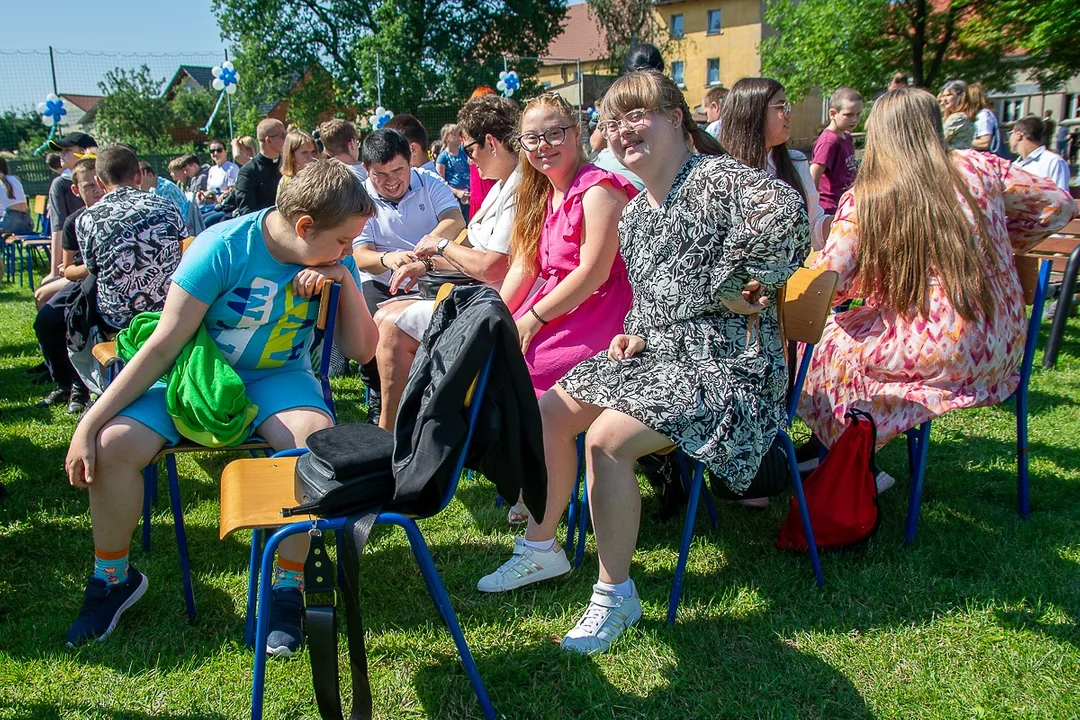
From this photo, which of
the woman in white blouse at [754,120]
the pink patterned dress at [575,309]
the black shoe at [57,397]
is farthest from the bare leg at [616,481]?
the black shoe at [57,397]

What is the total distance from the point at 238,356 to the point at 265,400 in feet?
0.54

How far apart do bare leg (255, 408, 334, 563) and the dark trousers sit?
110 inches

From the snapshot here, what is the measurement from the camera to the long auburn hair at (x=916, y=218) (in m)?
2.84

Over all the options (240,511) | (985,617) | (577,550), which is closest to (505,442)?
(240,511)

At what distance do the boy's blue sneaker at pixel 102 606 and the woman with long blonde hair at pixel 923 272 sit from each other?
96.9 inches

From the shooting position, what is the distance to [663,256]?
2.51 meters

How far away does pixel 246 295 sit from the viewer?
8.29 ft

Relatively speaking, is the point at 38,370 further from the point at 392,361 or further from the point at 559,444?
the point at 559,444

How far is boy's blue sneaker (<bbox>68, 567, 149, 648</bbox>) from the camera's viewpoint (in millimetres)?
2445

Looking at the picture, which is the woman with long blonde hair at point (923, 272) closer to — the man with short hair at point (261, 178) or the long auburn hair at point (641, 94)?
the long auburn hair at point (641, 94)

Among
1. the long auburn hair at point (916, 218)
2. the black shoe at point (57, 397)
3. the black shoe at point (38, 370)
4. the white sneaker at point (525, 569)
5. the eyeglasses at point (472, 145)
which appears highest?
the eyeglasses at point (472, 145)

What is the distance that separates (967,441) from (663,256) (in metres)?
2.32

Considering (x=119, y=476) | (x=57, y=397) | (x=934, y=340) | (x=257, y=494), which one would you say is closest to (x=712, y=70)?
(x=57, y=397)

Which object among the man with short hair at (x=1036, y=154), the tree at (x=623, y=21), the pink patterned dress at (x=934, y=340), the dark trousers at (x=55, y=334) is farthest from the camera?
the tree at (x=623, y=21)
